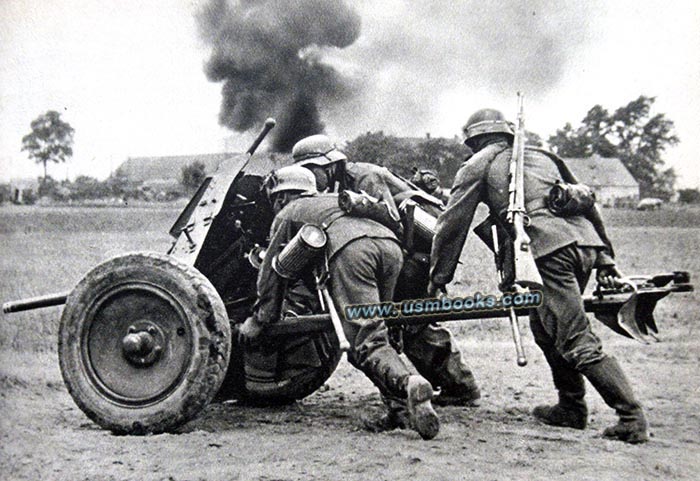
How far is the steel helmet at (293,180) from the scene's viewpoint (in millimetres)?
5316

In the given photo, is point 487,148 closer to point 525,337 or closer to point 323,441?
point 323,441

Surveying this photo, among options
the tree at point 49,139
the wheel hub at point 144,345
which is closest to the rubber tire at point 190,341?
the wheel hub at point 144,345

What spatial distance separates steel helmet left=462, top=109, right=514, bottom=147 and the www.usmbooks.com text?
3.44 feet

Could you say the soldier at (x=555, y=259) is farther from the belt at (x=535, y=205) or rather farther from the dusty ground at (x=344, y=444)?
the dusty ground at (x=344, y=444)

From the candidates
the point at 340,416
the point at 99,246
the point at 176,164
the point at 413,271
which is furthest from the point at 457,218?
the point at 99,246

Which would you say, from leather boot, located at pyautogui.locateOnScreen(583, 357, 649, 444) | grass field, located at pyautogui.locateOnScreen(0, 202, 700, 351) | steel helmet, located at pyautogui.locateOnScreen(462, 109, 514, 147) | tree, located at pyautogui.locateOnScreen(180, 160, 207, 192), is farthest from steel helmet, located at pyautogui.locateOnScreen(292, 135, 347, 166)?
leather boot, located at pyautogui.locateOnScreen(583, 357, 649, 444)

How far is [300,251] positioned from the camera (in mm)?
4754

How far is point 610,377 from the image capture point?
4.36m

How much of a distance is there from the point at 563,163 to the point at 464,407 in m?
1.90

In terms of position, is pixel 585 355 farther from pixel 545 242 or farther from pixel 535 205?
pixel 535 205

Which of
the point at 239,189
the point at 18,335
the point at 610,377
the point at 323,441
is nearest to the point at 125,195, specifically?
the point at 239,189

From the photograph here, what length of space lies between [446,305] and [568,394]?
3.48 ft

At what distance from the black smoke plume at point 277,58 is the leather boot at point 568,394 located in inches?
90.3

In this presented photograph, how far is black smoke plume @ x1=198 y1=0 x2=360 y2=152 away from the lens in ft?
16.6
